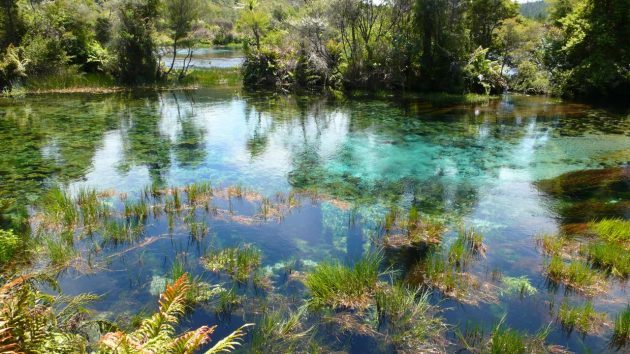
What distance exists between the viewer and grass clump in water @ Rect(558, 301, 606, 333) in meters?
6.02

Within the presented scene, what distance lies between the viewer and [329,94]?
29.3 metres

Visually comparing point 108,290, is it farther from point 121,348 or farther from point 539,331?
point 539,331

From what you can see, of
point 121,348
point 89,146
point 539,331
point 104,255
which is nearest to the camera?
point 121,348

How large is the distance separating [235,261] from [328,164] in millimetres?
6949

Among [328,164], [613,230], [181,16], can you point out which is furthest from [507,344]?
[181,16]

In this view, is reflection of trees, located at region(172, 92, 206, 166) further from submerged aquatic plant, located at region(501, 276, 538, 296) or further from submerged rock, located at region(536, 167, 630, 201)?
submerged rock, located at region(536, 167, 630, 201)

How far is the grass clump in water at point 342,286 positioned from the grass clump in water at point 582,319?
2751 mm

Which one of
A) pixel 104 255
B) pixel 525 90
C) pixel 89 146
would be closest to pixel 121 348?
pixel 104 255

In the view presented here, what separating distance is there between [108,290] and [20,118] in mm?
16722

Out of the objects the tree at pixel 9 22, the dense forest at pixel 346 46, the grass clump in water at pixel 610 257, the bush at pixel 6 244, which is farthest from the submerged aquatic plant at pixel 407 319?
the tree at pixel 9 22

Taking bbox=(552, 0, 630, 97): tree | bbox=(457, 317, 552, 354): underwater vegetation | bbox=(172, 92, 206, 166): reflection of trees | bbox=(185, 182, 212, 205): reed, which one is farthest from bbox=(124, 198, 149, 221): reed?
bbox=(552, 0, 630, 97): tree

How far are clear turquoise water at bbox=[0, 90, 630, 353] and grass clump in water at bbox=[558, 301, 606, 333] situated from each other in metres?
0.16

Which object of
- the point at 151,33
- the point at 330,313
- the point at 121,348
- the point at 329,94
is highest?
the point at 151,33

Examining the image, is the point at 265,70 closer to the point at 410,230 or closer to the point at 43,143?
the point at 43,143
